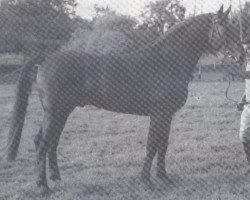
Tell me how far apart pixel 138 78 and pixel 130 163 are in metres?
1.89

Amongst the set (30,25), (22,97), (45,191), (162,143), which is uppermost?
(30,25)

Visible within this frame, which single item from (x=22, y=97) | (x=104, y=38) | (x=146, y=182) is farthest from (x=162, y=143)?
(x=104, y=38)

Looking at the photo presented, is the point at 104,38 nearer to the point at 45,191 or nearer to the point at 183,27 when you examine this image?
the point at 183,27

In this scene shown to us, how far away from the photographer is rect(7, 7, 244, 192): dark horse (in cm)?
580

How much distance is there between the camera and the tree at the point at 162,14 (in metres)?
40.4

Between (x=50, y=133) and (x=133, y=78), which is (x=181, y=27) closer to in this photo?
(x=133, y=78)

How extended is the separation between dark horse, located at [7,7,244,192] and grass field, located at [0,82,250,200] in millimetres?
505

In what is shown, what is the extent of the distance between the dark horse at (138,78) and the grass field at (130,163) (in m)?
0.51

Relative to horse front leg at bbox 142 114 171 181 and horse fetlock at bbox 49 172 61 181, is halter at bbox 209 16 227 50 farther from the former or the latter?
horse fetlock at bbox 49 172 61 181

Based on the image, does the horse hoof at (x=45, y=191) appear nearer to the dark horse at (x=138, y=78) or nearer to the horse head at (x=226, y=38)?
the dark horse at (x=138, y=78)

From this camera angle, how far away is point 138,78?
5898mm

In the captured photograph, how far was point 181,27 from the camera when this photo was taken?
5957mm

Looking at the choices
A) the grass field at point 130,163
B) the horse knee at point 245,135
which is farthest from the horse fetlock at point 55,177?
the horse knee at point 245,135

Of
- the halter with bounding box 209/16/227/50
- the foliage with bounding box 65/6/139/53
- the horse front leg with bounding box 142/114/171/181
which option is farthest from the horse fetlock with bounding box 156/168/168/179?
the foliage with bounding box 65/6/139/53
